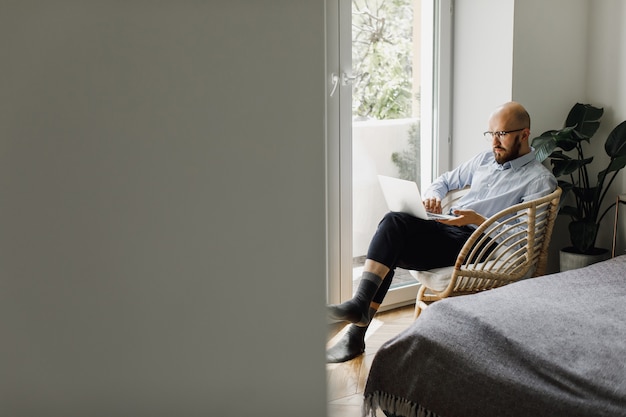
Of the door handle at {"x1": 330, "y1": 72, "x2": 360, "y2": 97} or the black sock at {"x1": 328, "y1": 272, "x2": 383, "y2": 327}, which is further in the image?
the door handle at {"x1": 330, "y1": 72, "x2": 360, "y2": 97}

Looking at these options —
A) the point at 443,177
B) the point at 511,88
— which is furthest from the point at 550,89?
the point at 443,177

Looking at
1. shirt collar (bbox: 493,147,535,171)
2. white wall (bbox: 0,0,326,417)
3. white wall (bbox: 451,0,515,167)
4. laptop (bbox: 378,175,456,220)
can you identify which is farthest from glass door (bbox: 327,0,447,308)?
white wall (bbox: 0,0,326,417)

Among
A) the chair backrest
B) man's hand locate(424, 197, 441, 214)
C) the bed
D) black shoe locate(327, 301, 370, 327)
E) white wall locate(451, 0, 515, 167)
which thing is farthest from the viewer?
white wall locate(451, 0, 515, 167)

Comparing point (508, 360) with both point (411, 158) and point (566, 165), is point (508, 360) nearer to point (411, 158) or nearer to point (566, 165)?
point (566, 165)

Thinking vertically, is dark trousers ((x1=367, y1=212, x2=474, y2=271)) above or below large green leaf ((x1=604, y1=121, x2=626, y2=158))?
below

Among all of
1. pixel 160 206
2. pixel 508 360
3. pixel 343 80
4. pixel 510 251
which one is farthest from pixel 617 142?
pixel 160 206

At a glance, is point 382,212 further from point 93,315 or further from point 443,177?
point 93,315

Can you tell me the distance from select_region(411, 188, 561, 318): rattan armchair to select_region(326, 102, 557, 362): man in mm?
104

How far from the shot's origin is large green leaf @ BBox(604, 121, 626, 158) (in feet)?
10.6

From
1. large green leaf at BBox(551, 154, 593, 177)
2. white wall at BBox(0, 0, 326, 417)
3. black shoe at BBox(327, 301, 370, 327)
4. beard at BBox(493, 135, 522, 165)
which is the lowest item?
black shoe at BBox(327, 301, 370, 327)

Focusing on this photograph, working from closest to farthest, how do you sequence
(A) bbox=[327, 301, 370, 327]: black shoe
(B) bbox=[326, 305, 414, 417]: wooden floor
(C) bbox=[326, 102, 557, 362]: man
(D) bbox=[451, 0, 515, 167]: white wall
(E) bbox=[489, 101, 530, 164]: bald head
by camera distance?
(B) bbox=[326, 305, 414, 417]: wooden floor → (A) bbox=[327, 301, 370, 327]: black shoe → (C) bbox=[326, 102, 557, 362]: man → (E) bbox=[489, 101, 530, 164]: bald head → (D) bbox=[451, 0, 515, 167]: white wall

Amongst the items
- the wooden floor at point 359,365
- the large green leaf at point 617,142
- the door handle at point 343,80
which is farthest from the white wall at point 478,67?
the wooden floor at point 359,365

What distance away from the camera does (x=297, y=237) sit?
22 centimetres

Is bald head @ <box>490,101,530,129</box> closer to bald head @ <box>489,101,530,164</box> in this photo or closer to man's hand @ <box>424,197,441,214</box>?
bald head @ <box>489,101,530,164</box>
